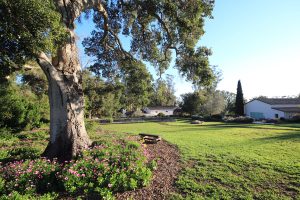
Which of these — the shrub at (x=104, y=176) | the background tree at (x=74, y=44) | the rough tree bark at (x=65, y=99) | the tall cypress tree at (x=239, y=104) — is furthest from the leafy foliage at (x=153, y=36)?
the tall cypress tree at (x=239, y=104)

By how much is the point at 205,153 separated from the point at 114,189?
5031 mm

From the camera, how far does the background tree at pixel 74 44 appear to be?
602 centimetres

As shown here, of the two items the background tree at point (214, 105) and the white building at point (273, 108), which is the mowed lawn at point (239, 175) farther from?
the background tree at point (214, 105)

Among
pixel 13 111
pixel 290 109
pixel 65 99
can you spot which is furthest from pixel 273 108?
pixel 65 99

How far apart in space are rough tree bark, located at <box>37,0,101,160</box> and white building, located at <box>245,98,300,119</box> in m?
45.6

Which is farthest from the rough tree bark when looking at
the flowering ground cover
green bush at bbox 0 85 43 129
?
green bush at bbox 0 85 43 129

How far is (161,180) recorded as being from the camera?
19.4 ft

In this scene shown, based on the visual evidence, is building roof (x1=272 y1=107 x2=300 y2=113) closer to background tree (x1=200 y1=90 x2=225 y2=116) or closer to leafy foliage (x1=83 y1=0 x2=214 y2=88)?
background tree (x1=200 y1=90 x2=225 y2=116)

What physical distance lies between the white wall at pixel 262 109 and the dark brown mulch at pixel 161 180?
43506mm

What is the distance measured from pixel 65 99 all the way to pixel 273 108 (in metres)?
47.4

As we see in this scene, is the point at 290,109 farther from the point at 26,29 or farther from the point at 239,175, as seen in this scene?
the point at 26,29

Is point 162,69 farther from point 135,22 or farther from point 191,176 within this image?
point 191,176

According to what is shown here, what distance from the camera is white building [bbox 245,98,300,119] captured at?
1683 inches

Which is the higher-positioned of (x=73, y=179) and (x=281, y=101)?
(x=281, y=101)
